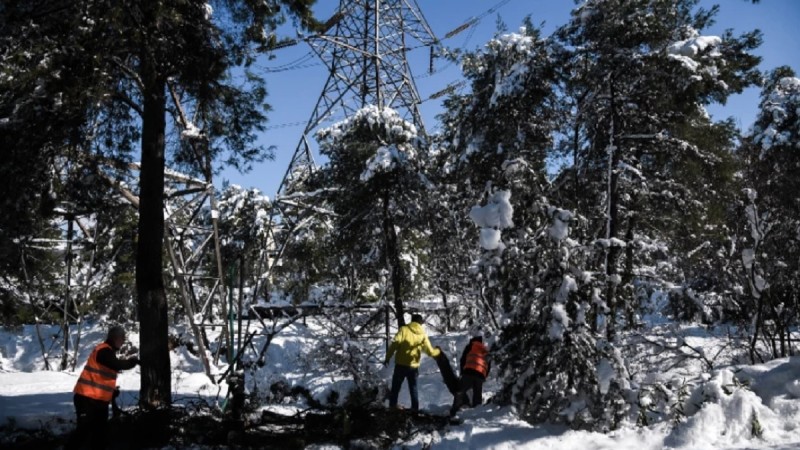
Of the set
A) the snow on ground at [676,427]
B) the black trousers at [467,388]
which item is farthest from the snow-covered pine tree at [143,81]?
the black trousers at [467,388]

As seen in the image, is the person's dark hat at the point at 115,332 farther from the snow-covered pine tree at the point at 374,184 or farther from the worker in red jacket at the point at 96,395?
the snow-covered pine tree at the point at 374,184

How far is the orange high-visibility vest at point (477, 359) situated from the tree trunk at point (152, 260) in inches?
174

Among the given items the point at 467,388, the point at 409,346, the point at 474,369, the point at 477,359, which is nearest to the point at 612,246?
the point at 477,359

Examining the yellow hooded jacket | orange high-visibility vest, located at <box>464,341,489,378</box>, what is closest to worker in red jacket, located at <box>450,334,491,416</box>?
orange high-visibility vest, located at <box>464,341,489,378</box>

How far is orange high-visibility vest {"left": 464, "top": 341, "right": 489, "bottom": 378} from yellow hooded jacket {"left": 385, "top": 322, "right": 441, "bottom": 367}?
0.78 meters

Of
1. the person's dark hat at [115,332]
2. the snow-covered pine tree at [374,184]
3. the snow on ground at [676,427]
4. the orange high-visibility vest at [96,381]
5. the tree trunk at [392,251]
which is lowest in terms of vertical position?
the snow on ground at [676,427]

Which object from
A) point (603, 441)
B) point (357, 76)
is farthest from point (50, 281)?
point (603, 441)

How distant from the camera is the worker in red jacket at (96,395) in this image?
595 centimetres

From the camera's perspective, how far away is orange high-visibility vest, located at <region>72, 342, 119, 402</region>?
5.98 m

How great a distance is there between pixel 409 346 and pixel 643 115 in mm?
6887

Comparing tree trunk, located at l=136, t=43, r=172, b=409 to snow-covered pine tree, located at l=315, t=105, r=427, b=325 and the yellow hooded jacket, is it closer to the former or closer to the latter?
the yellow hooded jacket

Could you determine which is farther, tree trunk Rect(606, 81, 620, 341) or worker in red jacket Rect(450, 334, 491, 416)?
worker in red jacket Rect(450, 334, 491, 416)

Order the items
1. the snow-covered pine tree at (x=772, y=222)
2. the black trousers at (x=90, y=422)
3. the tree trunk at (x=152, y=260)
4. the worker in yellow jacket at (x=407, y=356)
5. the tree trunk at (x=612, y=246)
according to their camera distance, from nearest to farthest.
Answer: the black trousers at (x=90, y=422), the tree trunk at (x=152, y=260), the tree trunk at (x=612, y=246), the worker in yellow jacket at (x=407, y=356), the snow-covered pine tree at (x=772, y=222)

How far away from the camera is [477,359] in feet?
28.9
